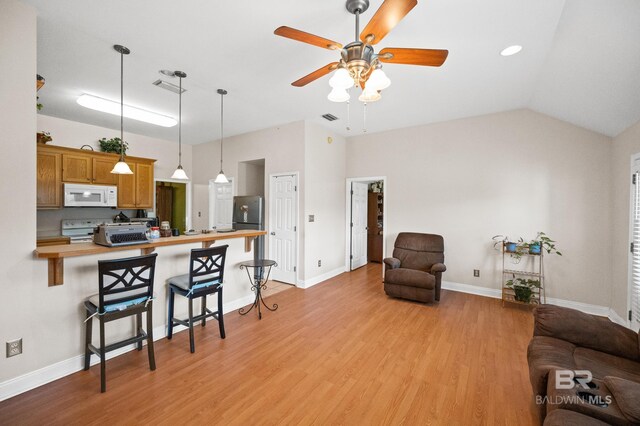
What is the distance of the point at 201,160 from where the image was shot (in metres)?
6.49

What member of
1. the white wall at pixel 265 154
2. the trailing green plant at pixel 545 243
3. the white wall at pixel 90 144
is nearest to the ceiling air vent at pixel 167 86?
the white wall at pixel 265 154

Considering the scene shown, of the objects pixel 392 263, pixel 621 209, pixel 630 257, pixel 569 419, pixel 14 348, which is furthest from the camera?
pixel 392 263

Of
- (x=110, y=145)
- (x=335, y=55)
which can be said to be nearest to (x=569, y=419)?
(x=335, y=55)

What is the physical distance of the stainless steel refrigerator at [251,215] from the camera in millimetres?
5152

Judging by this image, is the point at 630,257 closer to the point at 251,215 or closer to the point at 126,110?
the point at 251,215

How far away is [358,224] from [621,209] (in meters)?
4.05

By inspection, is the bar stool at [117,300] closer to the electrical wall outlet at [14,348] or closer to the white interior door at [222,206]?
the electrical wall outlet at [14,348]

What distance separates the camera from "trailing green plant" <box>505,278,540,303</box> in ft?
12.4

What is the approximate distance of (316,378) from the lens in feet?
7.37

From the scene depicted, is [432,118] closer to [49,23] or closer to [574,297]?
[574,297]

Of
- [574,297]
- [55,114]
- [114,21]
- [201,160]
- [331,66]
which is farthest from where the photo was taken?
[201,160]

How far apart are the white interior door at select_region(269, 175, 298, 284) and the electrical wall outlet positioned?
337 centimetres

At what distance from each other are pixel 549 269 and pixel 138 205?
714cm

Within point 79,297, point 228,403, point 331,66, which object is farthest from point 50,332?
point 331,66
